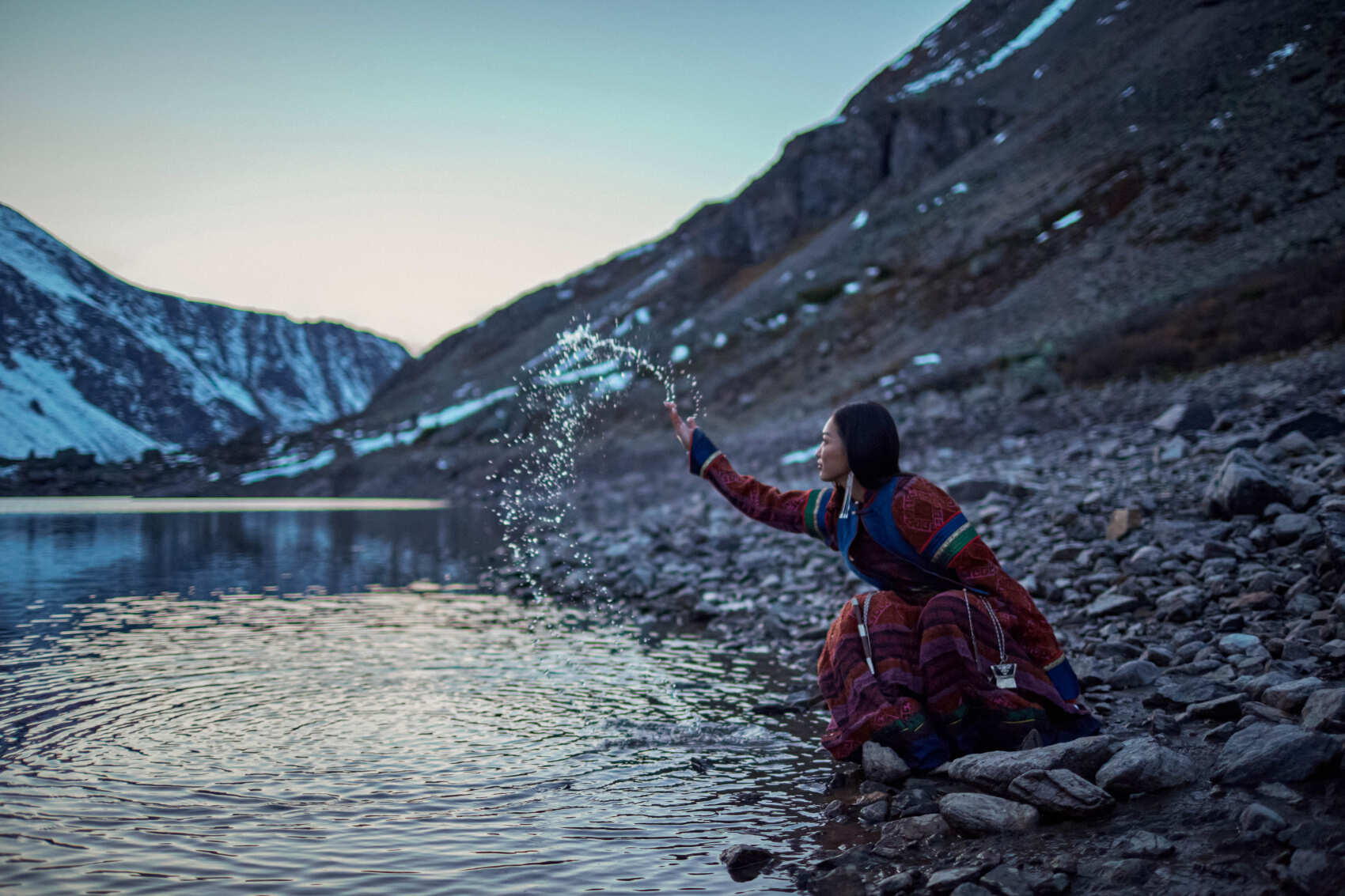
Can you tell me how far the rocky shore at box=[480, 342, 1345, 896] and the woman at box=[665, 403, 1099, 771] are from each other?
23 cm

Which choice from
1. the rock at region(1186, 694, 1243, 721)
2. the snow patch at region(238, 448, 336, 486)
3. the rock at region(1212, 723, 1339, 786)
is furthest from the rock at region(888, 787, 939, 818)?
A: the snow patch at region(238, 448, 336, 486)

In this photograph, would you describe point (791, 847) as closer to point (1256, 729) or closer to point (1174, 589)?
point (1256, 729)

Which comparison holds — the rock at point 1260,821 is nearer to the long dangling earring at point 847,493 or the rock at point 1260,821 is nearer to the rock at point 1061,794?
the rock at point 1061,794

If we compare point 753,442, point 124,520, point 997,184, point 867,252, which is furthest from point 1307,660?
point 867,252

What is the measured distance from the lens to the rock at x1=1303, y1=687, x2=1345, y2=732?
367 centimetres

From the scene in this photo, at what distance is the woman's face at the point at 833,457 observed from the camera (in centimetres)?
454

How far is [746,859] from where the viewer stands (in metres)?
Answer: 3.56

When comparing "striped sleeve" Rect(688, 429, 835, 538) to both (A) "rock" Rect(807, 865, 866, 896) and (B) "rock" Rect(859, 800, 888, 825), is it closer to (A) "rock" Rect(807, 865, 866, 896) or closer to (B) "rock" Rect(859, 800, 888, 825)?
(B) "rock" Rect(859, 800, 888, 825)

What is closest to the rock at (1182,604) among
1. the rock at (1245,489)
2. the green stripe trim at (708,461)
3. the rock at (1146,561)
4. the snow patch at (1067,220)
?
the rock at (1146,561)

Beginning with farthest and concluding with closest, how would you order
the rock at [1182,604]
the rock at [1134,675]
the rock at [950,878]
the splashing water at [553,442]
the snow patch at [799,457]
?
the snow patch at [799,457] < the splashing water at [553,442] < the rock at [1182,604] < the rock at [1134,675] < the rock at [950,878]

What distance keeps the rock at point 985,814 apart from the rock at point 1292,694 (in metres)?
1.75

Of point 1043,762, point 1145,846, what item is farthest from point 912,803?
point 1145,846

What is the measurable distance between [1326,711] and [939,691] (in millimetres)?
1674

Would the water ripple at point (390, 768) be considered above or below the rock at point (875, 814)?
below
